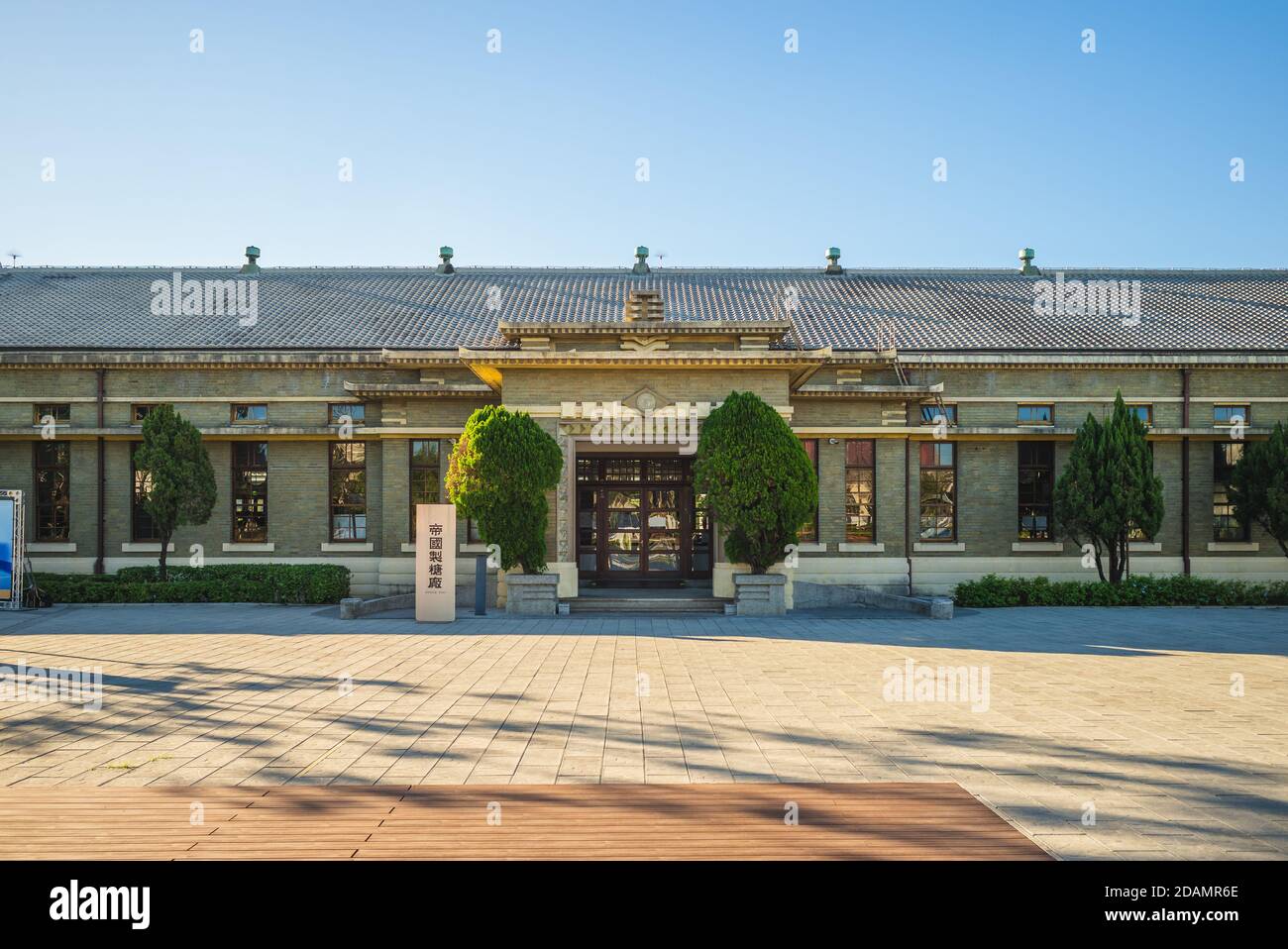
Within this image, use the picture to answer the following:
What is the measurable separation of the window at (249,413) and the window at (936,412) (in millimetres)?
17184

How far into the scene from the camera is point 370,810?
523cm

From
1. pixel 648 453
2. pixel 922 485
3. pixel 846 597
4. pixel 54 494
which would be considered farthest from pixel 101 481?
pixel 922 485

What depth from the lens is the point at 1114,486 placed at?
19516 millimetres

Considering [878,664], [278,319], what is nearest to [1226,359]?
[878,664]

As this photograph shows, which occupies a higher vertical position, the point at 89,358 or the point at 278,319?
the point at 278,319

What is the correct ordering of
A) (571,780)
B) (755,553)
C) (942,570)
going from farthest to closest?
(942,570) < (755,553) < (571,780)

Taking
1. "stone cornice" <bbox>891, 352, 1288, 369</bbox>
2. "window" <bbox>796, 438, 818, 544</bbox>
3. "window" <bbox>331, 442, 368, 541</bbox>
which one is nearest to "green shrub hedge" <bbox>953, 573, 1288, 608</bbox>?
"window" <bbox>796, 438, 818, 544</bbox>

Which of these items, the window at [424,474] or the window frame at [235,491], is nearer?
the window at [424,474]

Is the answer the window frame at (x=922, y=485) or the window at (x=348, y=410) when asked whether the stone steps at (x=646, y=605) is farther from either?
the window at (x=348, y=410)

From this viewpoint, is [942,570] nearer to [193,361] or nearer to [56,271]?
[193,361]

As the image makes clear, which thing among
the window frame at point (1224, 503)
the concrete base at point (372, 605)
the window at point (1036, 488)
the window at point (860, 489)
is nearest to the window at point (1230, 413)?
the window frame at point (1224, 503)

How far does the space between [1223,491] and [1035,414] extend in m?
5.21

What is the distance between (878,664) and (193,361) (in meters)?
18.9

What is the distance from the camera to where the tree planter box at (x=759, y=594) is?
17.8 metres
